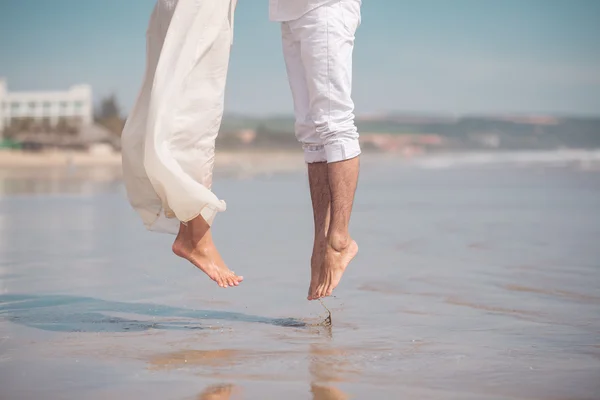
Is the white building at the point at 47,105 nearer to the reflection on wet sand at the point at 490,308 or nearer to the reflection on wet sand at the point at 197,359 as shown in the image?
the reflection on wet sand at the point at 490,308

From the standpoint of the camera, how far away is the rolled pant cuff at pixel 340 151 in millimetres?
2184

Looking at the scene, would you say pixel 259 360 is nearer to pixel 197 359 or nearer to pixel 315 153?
pixel 197 359

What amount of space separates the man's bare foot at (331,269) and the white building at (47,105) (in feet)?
86.6

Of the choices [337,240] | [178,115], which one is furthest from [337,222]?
[178,115]

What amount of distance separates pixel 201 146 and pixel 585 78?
34244 millimetres

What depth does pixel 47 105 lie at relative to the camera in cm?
2927

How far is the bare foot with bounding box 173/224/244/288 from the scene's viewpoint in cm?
227

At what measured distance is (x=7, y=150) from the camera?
21391 millimetres

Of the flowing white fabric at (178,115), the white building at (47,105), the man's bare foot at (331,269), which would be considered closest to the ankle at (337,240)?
the man's bare foot at (331,269)

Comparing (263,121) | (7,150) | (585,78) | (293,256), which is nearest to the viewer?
(293,256)

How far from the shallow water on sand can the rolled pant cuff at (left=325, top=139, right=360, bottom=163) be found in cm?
41

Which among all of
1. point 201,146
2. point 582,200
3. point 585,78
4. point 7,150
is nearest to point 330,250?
point 201,146

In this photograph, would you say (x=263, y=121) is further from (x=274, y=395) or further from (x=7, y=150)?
(x=274, y=395)

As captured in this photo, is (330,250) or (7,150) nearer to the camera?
(330,250)
